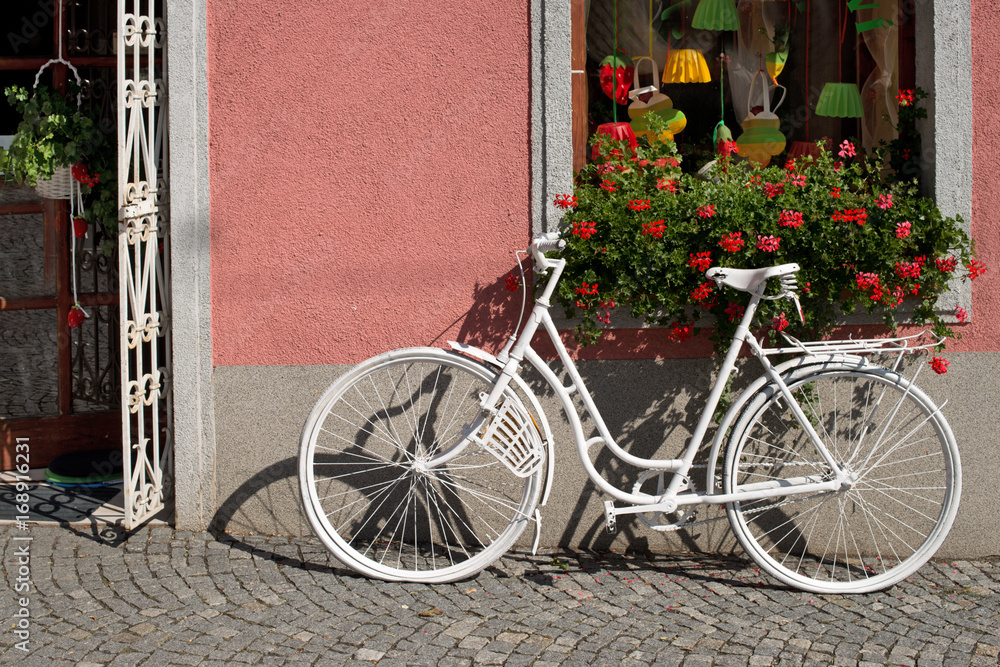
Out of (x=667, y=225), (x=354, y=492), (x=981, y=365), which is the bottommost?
(x=354, y=492)

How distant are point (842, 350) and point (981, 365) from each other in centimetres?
89

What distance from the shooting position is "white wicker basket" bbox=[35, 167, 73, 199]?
189 inches

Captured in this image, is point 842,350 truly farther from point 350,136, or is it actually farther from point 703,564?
point 350,136

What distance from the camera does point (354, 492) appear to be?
421 cm

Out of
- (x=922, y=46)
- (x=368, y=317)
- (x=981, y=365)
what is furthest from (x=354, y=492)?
(x=922, y=46)

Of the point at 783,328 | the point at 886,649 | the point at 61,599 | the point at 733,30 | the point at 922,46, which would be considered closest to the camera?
the point at 886,649

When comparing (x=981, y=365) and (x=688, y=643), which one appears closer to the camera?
(x=688, y=643)

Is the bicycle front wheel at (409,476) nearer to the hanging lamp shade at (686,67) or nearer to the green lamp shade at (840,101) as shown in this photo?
the hanging lamp shade at (686,67)

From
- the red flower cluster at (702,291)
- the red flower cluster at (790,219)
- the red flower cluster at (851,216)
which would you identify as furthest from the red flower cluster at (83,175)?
the red flower cluster at (851,216)

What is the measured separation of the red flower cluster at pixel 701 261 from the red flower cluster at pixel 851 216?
59 cm

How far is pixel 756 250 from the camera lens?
378cm

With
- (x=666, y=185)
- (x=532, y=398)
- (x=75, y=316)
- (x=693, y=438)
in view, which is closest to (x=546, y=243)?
(x=532, y=398)

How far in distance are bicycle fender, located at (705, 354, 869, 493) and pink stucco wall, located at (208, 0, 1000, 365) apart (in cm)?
48

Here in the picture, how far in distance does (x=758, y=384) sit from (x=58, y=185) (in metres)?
3.91
